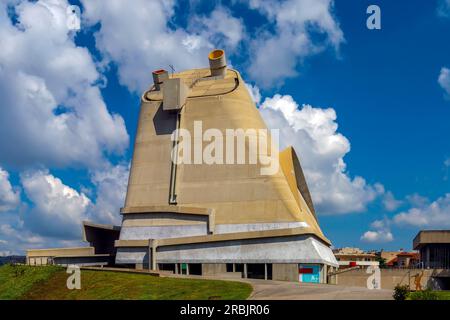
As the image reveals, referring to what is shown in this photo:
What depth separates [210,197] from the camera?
50.2 m

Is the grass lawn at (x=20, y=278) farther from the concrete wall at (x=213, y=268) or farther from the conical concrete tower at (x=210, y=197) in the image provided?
the concrete wall at (x=213, y=268)

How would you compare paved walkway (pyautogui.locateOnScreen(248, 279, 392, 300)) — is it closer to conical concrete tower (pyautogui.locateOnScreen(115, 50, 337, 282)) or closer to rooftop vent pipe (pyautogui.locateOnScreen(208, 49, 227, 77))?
conical concrete tower (pyautogui.locateOnScreen(115, 50, 337, 282))

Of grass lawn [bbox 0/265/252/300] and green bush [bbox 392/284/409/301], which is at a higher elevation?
green bush [bbox 392/284/409/301]

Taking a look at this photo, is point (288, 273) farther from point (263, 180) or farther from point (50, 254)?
point (50, 254)

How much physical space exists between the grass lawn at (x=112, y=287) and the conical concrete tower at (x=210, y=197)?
7.12 m

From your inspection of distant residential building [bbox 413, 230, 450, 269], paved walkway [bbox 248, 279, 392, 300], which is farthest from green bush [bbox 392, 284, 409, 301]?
distant residential building [bbox 413, 230, 450, 269]

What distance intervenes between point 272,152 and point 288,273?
11126mm

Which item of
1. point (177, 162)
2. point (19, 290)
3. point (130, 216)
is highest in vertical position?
point (177, 162)

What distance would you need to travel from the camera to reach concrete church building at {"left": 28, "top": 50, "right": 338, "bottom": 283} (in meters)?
46.4

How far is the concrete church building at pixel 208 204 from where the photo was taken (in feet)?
152

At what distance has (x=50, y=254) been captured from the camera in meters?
56.9

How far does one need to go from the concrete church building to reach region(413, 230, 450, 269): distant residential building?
1740 cm
